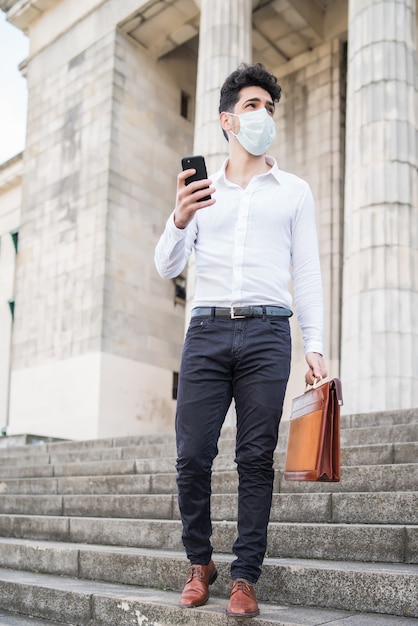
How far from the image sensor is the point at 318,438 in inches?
134

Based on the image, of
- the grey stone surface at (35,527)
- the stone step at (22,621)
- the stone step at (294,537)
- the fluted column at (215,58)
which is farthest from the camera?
the fluted column at (215,58)

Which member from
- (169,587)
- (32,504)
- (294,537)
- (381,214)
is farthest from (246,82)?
(381,214)

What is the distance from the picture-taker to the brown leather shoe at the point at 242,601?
3486mm

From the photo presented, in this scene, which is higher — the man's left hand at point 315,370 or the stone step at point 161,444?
the man's left hand at point 315,370

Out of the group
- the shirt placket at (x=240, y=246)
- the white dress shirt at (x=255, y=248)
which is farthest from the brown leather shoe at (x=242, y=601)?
the shirt placket at (x=240, y=246)

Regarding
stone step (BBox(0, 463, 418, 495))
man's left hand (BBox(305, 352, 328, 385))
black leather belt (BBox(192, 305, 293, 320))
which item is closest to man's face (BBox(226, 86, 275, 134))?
black leather belt (BBox(192, 305, 293, 320))

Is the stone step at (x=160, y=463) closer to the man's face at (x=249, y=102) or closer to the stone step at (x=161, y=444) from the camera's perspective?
the stone step at (x=161, y=444)

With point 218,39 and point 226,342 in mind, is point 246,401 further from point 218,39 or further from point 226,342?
point 218,39

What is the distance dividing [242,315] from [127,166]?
16.1m

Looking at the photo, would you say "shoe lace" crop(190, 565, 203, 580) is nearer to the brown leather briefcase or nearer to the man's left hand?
the brown leather briefcase

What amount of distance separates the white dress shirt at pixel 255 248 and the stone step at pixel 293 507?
1.50m

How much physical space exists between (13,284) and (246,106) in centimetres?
2071

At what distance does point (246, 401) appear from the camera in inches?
146

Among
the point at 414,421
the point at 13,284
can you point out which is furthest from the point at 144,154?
the point at 414,421
